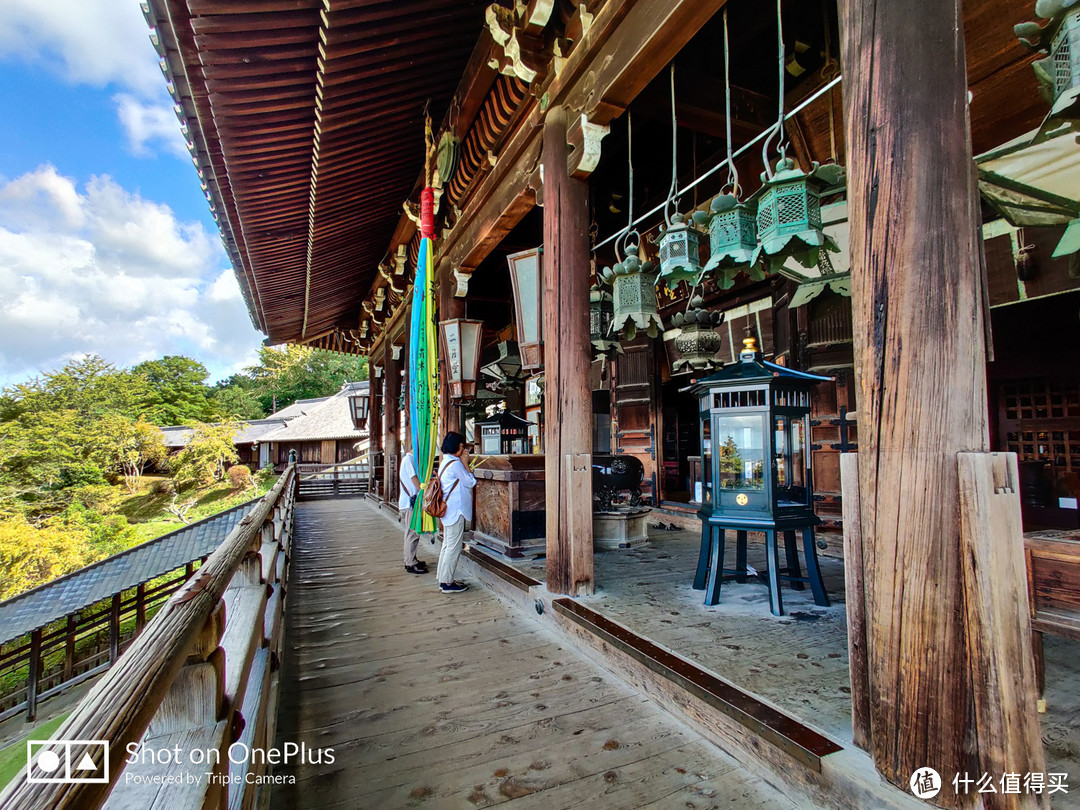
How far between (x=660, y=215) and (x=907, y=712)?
5877mm

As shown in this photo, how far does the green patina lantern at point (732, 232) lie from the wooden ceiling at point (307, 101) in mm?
2563

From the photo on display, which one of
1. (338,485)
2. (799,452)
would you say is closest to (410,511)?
Result: (799,452)

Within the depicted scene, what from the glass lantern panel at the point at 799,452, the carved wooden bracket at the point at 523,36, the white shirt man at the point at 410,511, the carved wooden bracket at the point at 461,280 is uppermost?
the carved wooden bracket at the point at 523,36

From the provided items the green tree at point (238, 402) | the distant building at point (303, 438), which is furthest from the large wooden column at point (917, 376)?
the green tree at point (238, 402)

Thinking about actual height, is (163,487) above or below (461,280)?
below

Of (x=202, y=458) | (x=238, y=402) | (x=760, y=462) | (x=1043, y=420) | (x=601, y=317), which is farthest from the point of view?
(x=238, y=402)

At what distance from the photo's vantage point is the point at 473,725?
Answer: 2271 millimetres

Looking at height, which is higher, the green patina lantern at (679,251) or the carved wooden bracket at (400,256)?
the carved wooden bracket at (400,256)

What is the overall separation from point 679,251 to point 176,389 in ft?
158

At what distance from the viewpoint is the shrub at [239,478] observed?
2756cm

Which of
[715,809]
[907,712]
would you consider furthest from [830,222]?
[715,809]

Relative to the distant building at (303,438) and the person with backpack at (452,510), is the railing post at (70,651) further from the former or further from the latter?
the distant building at (303,438)

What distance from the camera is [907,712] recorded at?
148 centimetres

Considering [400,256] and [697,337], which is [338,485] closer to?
[400,256]
